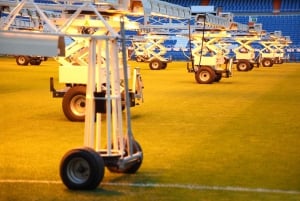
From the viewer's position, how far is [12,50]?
22.8 ft

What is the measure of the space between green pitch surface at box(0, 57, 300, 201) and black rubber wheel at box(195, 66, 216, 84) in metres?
6.97

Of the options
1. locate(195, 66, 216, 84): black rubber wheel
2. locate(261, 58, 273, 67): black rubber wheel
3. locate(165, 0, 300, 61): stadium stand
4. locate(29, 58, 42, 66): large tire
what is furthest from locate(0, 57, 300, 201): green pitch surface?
locate(165, 0, 300, 61): stadium stand

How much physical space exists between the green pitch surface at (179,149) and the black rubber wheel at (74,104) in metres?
0.33

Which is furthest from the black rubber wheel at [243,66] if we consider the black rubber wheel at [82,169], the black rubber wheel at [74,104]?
the black rubber wheel at [82,169]

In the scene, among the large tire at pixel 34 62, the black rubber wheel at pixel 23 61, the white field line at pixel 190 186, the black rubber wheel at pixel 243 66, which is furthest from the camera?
the large tire at pixel 34 62

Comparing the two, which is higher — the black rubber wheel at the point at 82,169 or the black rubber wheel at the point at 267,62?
the black rubber wheel at the point at 82,169

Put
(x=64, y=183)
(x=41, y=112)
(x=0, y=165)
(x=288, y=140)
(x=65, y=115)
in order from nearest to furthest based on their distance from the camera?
(x=64, y=183) < (x=0, y=165) < (x=288, y=140) < (x=65, y=115) < (x=41, y=112)

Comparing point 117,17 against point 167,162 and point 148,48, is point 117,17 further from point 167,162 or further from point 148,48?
point 148,48

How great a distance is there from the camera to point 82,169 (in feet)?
25.0

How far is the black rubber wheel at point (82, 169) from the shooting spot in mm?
7453

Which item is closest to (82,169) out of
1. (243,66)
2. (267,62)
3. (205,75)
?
(205,75)

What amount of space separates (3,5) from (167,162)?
336 cm

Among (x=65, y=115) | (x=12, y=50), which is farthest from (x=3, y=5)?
(x=65, y=115)

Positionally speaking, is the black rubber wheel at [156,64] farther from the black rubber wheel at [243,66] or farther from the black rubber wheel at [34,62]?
the black rubber wheel at [34,62]
